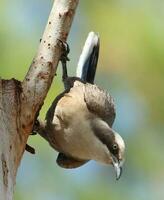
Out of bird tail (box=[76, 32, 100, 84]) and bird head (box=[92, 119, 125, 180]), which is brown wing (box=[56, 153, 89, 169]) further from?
bird tail (box=[76, 32, 100, 84])

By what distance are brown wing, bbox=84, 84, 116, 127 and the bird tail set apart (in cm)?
29

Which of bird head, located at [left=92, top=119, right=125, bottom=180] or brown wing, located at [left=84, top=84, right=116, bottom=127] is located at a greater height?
brown wing, located at [left=84, top=84, right=116, bottom=127]

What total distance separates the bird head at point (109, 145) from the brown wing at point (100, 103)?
5 cm

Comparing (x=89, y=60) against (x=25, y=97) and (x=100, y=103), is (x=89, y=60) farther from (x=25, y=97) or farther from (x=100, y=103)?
(x=25, y=97)

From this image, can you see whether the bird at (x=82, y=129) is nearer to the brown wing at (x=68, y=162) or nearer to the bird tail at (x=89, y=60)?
the brown wing at (x=68, y=162)

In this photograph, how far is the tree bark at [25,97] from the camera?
6.26ft

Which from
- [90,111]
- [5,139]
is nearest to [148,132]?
[90,111]

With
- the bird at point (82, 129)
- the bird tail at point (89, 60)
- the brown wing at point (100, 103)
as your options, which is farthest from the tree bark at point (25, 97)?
the bird tail at point (89, 60)

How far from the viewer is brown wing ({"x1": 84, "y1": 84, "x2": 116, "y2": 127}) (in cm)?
266

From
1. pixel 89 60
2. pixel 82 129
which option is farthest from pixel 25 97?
pixel 89 60

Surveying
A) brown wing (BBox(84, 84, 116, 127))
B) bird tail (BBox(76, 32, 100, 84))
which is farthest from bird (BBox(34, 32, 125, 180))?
bird tail (BBox(76, 32, 100, 84))

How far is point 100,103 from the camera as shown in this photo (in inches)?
106

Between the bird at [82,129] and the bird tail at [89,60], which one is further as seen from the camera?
the bird tail at [89,60]

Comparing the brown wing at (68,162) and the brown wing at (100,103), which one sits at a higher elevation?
the brown wing at (100,103)
